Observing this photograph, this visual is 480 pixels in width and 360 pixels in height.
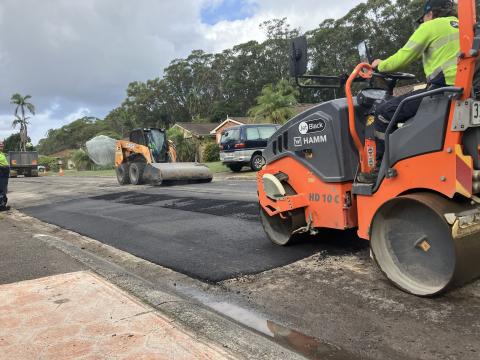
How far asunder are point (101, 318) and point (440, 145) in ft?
9.38

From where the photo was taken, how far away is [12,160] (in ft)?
126

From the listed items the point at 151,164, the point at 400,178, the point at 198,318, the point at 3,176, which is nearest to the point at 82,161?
the point at 151,164

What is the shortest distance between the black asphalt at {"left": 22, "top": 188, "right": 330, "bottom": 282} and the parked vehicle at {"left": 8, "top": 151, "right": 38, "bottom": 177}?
29.2m

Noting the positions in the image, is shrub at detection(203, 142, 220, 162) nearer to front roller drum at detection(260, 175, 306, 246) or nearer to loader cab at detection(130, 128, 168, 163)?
loader cab at detection(130, 128, 168, 163)

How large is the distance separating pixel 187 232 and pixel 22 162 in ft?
119

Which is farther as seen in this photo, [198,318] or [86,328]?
[198,318]

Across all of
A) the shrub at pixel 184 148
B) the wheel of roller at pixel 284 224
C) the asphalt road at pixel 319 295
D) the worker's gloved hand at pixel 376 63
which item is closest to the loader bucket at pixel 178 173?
the asphalt road at pixel 319 295

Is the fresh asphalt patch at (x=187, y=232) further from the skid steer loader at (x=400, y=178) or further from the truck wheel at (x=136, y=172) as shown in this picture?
the truck wheel at (x=136, y=172)

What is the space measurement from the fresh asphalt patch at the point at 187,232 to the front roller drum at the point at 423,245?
4.37 ft

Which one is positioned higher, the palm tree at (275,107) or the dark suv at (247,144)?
the palm tree at (275,107)

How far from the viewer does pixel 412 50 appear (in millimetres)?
3541

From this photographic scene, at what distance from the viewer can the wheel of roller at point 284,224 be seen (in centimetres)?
492

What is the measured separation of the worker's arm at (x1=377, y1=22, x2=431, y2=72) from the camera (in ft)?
11.4

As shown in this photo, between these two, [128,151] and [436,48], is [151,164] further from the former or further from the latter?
[436,48]
